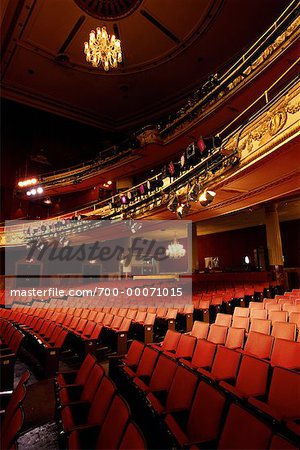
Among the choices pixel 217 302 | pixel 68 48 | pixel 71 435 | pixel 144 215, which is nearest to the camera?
pixel 71 435

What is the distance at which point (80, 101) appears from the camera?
9.40 meters

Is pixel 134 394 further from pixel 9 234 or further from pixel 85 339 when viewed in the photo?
pixel 9 234

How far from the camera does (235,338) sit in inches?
94.0

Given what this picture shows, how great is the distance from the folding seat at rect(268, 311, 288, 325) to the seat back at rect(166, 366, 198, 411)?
156 cm

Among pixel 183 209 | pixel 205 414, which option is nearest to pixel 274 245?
pixel 183 209

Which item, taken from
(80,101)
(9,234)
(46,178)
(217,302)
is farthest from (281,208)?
(9,234)

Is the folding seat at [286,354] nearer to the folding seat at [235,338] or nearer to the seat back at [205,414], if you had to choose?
the folding seat at [235,338]

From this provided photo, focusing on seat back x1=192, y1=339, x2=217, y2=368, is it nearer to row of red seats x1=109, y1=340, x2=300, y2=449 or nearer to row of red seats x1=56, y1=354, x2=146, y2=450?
row of red seats x1=109, y1=340, x2=300, y2=449

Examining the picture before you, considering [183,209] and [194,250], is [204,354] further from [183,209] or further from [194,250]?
[194,250]

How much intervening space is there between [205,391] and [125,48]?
810 cm

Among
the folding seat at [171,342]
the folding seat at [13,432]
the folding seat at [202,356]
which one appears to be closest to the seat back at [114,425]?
the folding seat at [13,432]

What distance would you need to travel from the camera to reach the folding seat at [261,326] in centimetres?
257

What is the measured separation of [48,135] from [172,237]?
5.87 meters

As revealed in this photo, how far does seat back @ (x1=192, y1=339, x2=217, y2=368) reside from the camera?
199 centimetres
